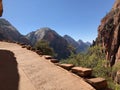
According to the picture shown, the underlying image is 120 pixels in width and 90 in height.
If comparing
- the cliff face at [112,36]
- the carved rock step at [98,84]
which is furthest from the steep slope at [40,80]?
the cliff face at [112,36]

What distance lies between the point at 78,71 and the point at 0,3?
13.3 metres

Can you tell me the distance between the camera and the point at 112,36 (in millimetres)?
61406

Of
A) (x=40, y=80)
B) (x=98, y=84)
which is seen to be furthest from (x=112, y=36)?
(x=98, y=84)

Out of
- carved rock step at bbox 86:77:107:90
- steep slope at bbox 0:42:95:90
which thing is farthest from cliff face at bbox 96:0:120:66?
carved rock step at bbox 86:77:107:90

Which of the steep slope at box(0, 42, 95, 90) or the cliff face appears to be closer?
the steep slope at box(0, 42, 95, 90)

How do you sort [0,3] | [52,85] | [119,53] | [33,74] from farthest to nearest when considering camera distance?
[119,53] < [0,3] < [33,74] < [52,85]

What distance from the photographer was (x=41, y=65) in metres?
7.64

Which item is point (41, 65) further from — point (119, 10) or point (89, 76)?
point (119, 10)

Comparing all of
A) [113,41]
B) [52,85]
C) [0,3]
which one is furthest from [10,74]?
[113,41]

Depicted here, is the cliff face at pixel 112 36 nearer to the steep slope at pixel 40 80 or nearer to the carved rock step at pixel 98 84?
the steep slope at pixel 40 80

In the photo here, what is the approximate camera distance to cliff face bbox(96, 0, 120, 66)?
56.1 metres

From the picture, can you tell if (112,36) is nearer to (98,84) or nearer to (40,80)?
(40,80)

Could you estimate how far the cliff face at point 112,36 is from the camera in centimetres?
5614

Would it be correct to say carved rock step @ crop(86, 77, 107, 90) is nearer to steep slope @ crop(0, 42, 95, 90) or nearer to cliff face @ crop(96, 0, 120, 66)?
steep slope @ crop(0, 42, 95, 90)
